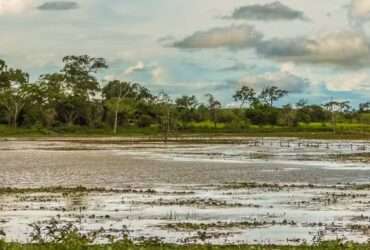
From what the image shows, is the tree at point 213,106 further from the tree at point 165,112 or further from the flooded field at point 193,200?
the flooded field at point 193,200

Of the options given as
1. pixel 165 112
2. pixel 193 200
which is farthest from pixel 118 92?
pixel 193 200

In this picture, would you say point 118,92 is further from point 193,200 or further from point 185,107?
point 193,200

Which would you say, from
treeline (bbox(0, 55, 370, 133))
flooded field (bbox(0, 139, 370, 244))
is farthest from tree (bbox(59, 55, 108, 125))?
flooded field (bbox(0, 139, 370, 244))

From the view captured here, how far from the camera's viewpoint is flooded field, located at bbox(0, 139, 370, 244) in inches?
814

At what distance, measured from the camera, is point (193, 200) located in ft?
94.4

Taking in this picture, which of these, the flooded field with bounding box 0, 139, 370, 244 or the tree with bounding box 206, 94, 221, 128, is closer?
the flooded field with bounding box 0, 139, 370, 244

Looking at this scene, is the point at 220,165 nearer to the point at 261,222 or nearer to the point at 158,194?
the point at 158,194

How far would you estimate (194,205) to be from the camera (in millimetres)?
27047

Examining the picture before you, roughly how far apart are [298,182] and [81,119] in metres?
105

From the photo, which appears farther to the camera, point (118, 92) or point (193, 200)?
point (118, 92)

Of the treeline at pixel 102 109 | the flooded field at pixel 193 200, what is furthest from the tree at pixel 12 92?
the flooded field at pixel 193 200

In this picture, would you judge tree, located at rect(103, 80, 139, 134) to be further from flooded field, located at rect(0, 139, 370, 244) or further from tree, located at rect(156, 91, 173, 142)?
flooded field, located at rect(0, 139, 370, 244)

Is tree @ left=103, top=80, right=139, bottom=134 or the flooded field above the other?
tree @ left=103, top=80, right=139, bottom=134

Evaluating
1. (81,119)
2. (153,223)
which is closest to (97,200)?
(153,223)
